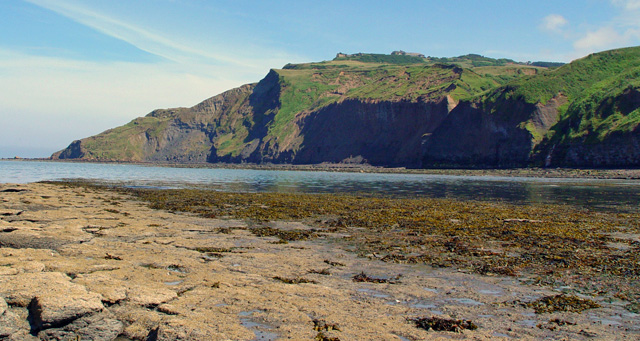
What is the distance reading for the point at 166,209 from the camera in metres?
28.2

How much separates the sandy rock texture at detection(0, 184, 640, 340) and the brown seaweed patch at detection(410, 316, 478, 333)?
162 mm

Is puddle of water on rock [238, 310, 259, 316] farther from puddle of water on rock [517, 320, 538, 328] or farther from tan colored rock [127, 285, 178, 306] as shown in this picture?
puddle of water on rock [517, 320, 538, 328]

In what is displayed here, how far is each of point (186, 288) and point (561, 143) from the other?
100380 mm

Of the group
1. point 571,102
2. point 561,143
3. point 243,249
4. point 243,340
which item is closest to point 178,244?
point 243,249

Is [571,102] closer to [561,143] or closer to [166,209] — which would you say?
[561,143]

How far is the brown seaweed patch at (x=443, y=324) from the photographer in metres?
8.00

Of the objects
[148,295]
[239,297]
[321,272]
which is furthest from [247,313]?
[321,272]

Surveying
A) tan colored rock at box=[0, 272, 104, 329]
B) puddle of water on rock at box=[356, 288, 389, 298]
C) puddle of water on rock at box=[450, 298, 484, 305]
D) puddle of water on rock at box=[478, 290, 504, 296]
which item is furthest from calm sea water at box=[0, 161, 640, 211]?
tan colored rock at box=[0, 272, 104, 329]

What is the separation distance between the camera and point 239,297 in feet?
30.7

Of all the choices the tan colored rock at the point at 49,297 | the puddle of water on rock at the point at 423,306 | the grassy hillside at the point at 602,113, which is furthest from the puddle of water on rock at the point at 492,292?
the grassy hillside at the point at 602,113

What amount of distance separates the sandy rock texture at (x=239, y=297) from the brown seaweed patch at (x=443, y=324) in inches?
6.4

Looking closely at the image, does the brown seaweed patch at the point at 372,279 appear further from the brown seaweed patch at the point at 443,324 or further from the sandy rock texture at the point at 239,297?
the brown seaweed patch at the point at 443,324

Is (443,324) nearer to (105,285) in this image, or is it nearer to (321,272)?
(321,272)

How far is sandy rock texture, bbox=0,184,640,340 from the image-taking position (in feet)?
24.5
